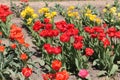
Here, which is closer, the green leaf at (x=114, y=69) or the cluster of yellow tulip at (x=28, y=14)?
the green leaf at (x=114, y=69)

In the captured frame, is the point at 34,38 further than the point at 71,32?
Yes

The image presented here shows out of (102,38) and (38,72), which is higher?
(102,38)

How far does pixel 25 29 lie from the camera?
10438 mm

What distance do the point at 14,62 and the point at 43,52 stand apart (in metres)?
0.79

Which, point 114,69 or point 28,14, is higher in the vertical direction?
point 28,14

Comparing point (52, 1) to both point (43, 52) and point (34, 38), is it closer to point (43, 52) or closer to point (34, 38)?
point (34, 38)

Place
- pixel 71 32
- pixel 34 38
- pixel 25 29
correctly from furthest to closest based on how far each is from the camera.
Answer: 1. pixel 25 29
2. pixel 34 38
3. pixel 71 32

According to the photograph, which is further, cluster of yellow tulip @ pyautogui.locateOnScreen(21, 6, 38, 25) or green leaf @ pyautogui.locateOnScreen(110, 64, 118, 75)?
cluster of yellow tulip @ pyautogui.locateOnScreen(21, 6, 38, 25)

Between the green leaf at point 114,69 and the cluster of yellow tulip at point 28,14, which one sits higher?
the cluster of yellow tulip at point 28,14

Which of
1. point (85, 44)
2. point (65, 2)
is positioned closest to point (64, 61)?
point (85, 44)

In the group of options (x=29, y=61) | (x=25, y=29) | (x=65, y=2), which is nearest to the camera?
(x=29, y=61)

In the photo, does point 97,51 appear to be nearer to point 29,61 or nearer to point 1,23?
point 29,61

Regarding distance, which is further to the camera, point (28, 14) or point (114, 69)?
point (28, 14)

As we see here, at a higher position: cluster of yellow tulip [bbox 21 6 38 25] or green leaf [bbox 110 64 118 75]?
cluster of yellow tulip [bbox 21 6 38 25]
